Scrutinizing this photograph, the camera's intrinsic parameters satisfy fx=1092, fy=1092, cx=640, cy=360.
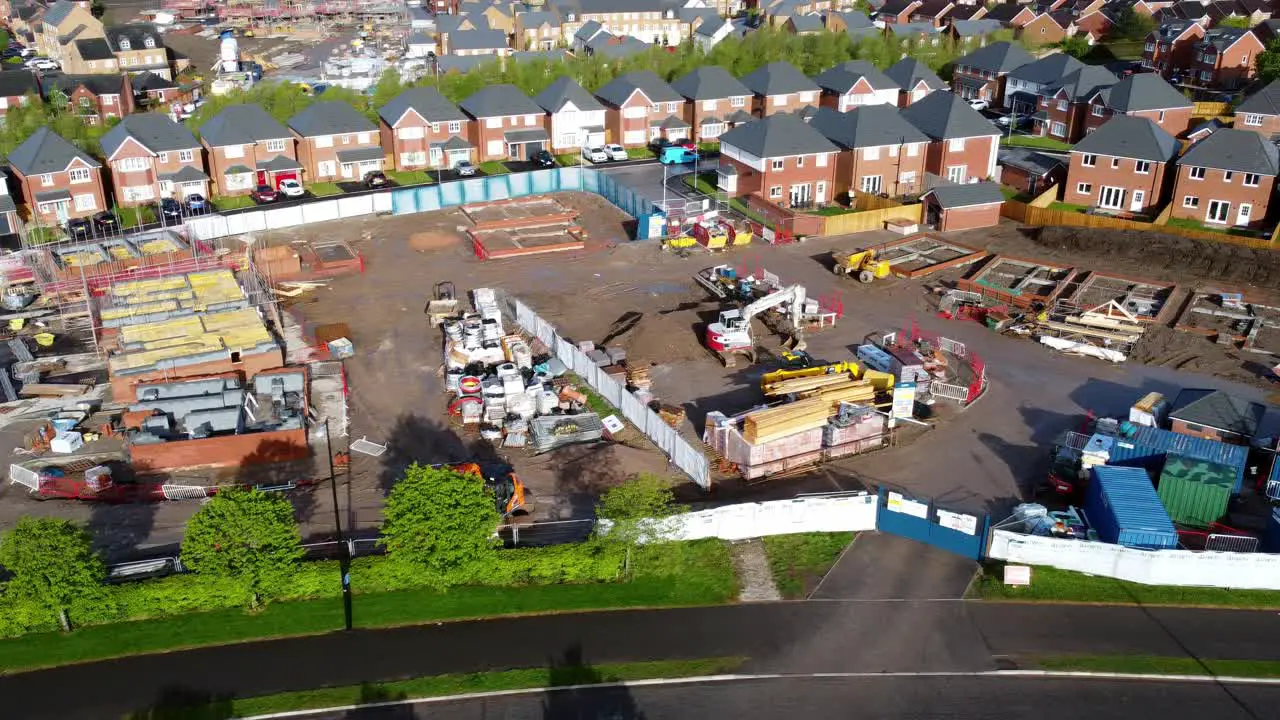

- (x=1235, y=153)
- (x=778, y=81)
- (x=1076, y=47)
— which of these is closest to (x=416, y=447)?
(x=1235, y=153)

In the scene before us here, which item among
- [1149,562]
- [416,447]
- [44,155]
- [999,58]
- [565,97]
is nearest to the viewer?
[1149,562]

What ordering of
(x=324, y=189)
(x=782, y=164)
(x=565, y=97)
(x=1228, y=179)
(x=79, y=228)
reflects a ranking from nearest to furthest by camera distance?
(x=1228, y=179)
(x=79, y=228)
(x=782, y=164)
(x=324, y=189)
(x=565, y=97)

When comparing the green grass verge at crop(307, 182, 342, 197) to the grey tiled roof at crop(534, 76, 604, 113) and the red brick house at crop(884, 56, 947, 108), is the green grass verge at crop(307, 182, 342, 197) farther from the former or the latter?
the red brick house at crop(884, 56, 947, 108)

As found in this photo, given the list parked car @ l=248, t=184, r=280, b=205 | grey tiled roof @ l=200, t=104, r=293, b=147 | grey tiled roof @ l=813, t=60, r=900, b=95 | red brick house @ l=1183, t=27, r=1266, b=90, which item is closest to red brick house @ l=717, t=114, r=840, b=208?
grey tiled roof @ l=813, t=60, r=900, b=95

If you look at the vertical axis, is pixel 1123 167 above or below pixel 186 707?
above

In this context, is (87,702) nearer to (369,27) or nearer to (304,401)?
(304,401)

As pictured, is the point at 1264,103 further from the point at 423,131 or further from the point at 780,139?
the point at 423,131

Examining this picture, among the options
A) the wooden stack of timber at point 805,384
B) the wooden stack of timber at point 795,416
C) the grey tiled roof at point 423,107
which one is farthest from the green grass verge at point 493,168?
the wooden stack of timber at point 795,416

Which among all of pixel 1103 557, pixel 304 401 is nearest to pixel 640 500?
pixel 1103 557
